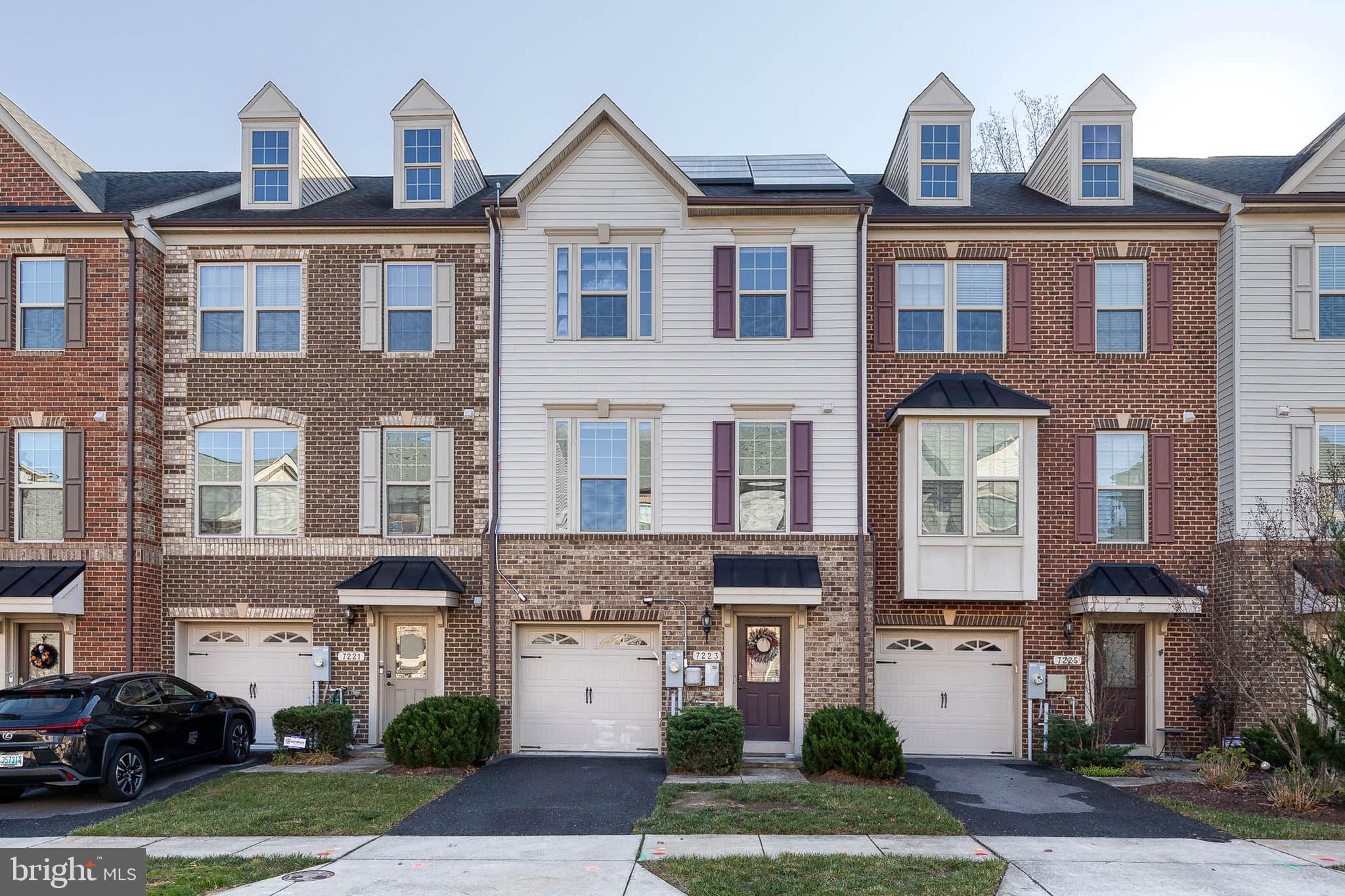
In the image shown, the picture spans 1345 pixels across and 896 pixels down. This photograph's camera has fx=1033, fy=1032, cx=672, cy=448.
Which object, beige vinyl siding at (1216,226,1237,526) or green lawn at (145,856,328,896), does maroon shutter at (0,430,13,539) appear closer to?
green lawn at (145,856,328,896)

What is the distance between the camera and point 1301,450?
15820mm

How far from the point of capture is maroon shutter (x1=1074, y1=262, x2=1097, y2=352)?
54.6 ft

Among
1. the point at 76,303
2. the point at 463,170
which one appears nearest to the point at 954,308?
the point at 463,170

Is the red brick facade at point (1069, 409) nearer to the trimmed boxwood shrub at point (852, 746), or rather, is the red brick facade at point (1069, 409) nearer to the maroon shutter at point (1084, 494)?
the maroon shutter at point (1084, 494)

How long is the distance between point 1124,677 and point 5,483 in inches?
711

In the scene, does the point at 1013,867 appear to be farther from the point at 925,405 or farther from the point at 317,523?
the point at 317,523

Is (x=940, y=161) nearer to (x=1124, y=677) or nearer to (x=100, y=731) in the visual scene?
(x=1124, y=677)

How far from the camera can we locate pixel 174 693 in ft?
47.0

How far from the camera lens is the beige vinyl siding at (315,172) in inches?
709

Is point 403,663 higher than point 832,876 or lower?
higher

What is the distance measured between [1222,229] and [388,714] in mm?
15508

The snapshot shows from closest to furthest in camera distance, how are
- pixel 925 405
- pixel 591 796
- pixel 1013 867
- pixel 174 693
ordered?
pixel 1013 867 → pixel 591 796 → pixel 174 693 → pixel 925 405

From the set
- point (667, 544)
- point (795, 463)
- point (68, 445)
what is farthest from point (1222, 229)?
point (68, 445)

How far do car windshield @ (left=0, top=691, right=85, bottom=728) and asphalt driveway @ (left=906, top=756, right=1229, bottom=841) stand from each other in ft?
34.6
